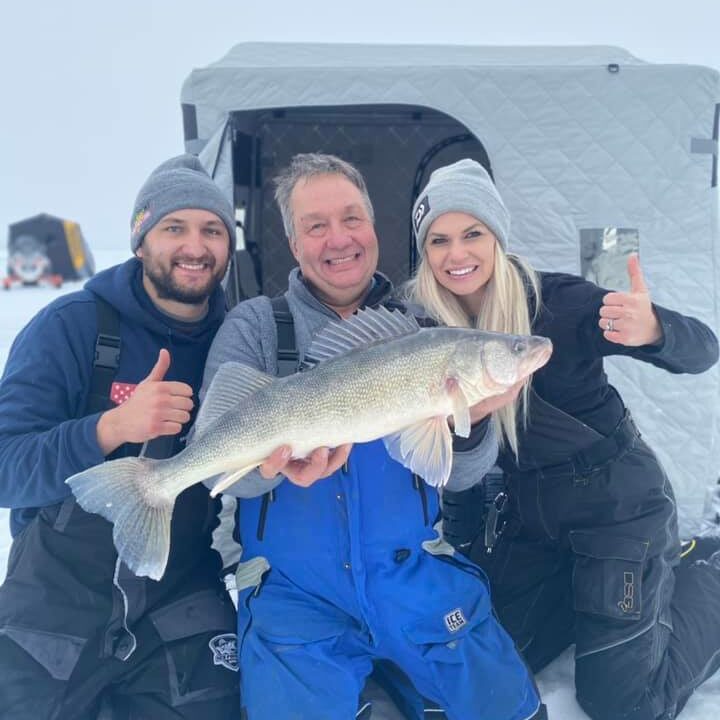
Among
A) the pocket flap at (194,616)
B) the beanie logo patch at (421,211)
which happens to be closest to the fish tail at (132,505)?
the pocket flap at (194,616)

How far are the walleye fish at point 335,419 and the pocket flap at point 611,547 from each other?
0.92 m

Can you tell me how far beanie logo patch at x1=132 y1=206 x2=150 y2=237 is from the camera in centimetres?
271

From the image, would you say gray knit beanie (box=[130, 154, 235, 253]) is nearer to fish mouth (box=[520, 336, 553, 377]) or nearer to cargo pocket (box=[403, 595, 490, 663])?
fish mouth (box=[520, 336, 553, 377])

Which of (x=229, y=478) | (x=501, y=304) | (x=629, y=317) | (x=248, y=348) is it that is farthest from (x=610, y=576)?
(x=248, y=348)

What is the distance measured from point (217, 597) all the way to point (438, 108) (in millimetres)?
2759

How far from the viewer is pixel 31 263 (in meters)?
21.0

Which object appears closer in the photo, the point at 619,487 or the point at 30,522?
the point at 30,522

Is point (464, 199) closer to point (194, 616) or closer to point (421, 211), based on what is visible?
point (421, 211)

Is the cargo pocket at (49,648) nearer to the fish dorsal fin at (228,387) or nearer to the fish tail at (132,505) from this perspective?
the fish tail at (132,505)

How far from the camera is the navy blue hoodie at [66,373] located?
2.22m

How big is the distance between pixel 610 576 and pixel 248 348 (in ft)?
5.57

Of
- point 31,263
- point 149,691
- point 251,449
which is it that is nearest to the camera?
point 251,449

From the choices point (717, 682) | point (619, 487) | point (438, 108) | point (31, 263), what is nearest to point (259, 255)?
point (438, 108)

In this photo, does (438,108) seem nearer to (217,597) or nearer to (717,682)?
(217,597)
